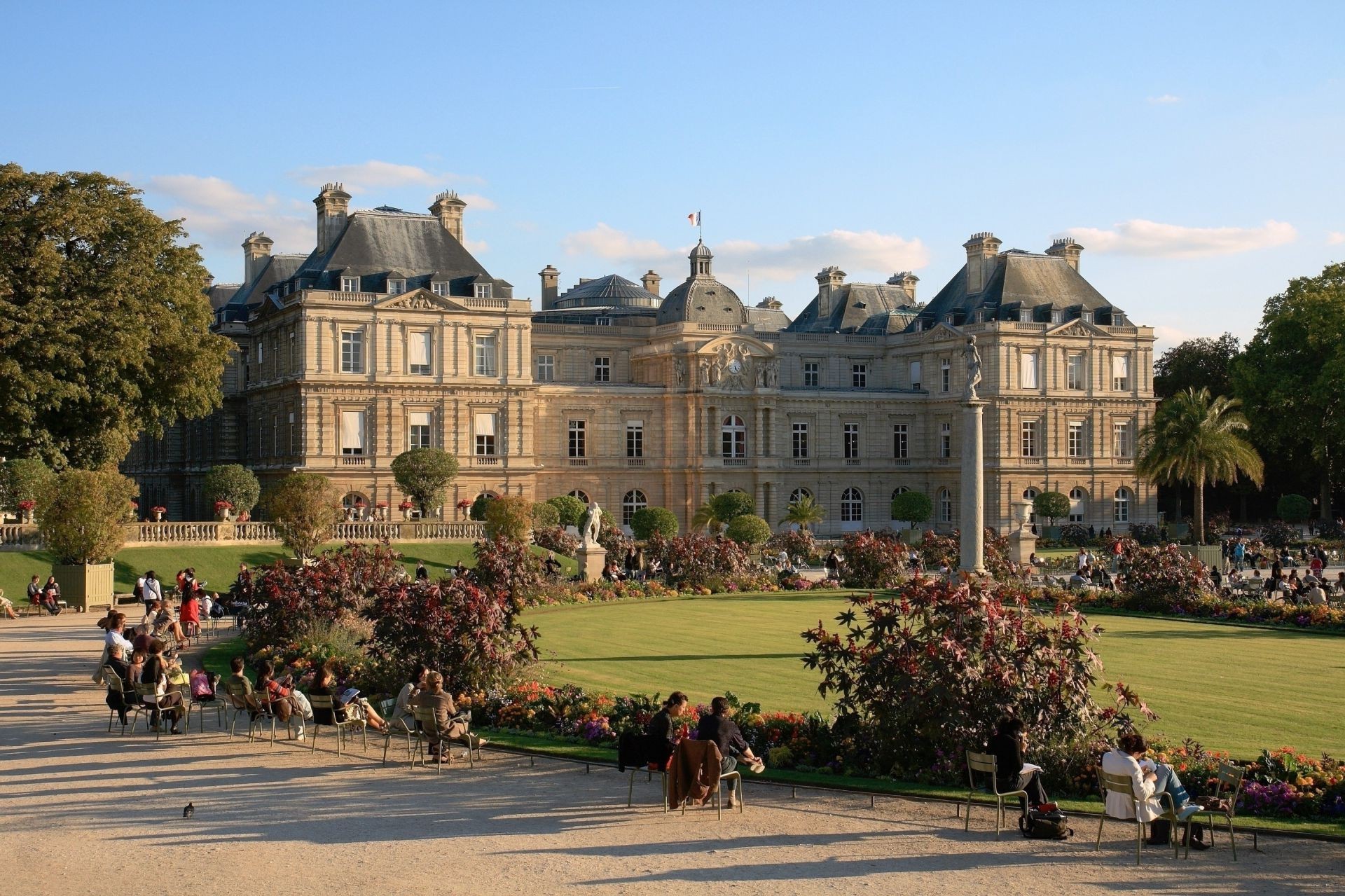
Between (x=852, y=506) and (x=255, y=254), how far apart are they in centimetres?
2939

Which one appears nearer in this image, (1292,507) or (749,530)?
(749,530)

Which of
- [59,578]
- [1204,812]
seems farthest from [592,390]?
[1204,812]

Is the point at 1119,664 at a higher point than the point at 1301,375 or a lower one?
lower

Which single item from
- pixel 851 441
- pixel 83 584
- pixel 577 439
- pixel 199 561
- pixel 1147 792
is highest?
pixel 851 441

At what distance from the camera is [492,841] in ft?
41.9

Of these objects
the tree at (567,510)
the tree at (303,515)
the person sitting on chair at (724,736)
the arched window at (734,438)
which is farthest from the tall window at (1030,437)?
the person sitting on chair at (724,736)

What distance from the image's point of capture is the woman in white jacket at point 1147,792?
12.5 metres

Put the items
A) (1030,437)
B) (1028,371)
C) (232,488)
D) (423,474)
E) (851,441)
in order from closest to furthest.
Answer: (232,488)
(423,474)
(1028,371)
(1030,437)
(851,441)

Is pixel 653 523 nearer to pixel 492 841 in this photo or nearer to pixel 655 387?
pixel 655 387

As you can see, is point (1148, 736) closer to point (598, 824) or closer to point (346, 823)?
point (598, 824)

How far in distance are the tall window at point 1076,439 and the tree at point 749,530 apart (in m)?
23.4

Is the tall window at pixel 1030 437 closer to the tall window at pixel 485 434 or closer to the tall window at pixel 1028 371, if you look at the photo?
the tall window at pixel 1028 371

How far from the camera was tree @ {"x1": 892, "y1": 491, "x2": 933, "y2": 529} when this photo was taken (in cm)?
6556

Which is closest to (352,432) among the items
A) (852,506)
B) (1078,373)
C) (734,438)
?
(734,438)
